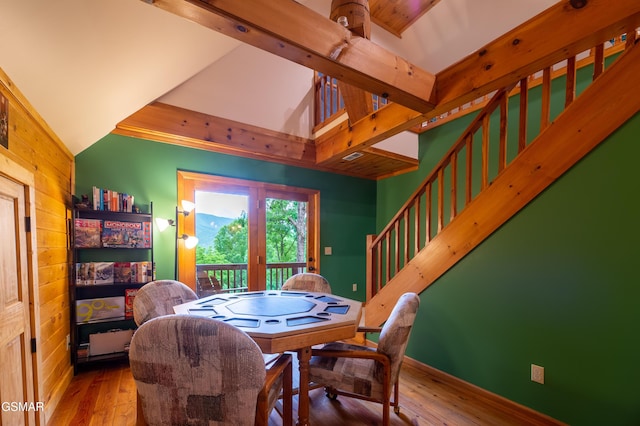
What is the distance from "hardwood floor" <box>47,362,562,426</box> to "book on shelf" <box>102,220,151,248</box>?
1.23 m

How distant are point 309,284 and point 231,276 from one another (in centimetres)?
127

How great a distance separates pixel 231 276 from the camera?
11.7ft

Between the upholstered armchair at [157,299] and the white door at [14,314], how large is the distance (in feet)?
1.85

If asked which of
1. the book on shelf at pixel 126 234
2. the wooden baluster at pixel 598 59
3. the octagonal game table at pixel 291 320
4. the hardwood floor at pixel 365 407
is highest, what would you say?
the wooden baluster at pixel 598 59

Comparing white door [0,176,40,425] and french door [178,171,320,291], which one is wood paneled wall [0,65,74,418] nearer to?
white door [0,176,40,425]

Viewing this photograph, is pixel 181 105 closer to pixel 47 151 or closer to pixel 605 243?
pixel 47 151

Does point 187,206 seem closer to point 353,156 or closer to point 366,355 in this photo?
point 353,156

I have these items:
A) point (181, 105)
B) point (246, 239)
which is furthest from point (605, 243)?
point (181, 105)

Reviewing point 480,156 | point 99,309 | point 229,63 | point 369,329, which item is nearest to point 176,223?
point 99,309

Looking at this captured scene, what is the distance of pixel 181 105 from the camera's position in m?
3.07

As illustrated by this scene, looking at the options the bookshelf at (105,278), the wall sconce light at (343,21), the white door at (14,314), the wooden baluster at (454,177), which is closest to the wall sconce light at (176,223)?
the bookshelf at (105,278)

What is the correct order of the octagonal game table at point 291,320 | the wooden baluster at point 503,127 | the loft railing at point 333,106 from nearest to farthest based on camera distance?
1. the octagonal game table at point 291,320
2. the wooden baluster at point 503,127
3. the loft railing at point 333,106

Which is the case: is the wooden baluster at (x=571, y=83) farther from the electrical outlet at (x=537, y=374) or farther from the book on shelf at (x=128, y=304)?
the book on shelf at (x=128, y=304)

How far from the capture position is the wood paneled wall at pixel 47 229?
5.29ft
